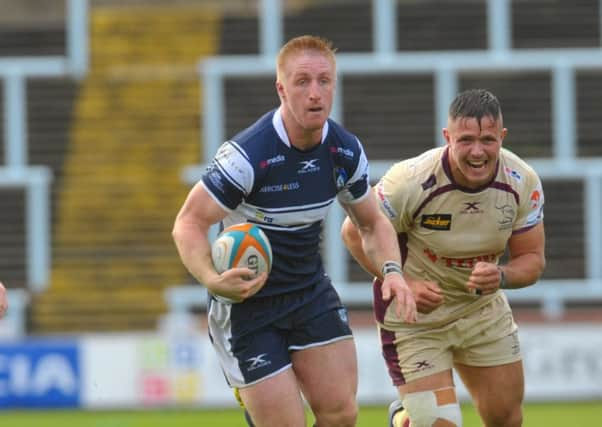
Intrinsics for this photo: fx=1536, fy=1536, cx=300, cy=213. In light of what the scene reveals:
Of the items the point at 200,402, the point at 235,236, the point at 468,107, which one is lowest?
the point at 200,402

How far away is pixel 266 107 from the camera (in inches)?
873

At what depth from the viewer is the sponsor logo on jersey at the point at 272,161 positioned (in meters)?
7.15

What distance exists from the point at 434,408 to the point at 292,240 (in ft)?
3.84

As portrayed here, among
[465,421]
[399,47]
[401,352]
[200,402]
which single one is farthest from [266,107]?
[401,352]

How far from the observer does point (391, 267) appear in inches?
291

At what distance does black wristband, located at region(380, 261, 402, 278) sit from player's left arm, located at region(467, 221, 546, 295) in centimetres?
38

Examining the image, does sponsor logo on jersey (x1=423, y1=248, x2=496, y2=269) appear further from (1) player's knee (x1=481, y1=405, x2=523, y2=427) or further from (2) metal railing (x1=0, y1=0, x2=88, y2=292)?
(2) metal railing (x1=0, y1=0, x2=88, y2=292)

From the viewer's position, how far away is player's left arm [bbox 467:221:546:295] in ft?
24.7

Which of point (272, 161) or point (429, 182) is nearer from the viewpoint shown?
point (272, 161)

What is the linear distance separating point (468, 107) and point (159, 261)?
14.2 m

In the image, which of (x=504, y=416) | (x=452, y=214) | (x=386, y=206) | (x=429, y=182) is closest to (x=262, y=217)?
(x=386, y=206)

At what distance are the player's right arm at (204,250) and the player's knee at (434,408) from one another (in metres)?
1.35

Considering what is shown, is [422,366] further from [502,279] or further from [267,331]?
[267,331]

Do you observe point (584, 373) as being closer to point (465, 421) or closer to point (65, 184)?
point (465, 421)
